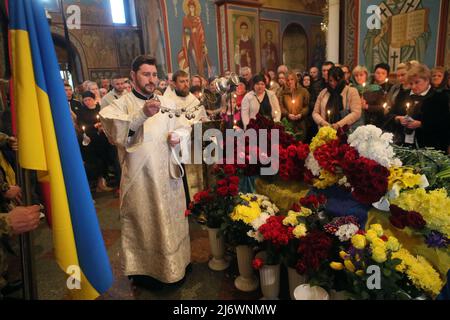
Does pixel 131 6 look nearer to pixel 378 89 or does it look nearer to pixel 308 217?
pixel 378 89

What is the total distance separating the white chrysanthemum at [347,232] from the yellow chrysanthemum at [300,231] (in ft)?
0.75

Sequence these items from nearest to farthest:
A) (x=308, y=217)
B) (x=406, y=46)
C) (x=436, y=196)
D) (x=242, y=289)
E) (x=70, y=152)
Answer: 1. (x=70, y=152)
2. (x=436, y=196)
3. (x=308, y=217)
4. (x=242, y=289)
5. (x=406, y=46)

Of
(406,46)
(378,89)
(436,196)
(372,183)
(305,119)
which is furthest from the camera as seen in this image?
→ (406,46)

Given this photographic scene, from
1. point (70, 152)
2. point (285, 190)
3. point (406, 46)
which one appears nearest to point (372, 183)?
point (285, 190)

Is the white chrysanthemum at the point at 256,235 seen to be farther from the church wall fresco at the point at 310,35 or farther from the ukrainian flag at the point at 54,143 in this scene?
the church wall fresco at the point at 310,35

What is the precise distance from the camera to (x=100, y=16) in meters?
13.7

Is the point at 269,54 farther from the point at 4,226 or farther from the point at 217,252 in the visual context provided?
the point at 4,226

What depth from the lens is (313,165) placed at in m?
2.22

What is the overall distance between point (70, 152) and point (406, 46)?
6173 millimetres

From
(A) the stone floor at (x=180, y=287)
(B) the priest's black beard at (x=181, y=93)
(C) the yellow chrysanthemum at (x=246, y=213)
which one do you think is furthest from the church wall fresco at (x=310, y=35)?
(C) the yellow chrysanthemum at (x=246, y=213)

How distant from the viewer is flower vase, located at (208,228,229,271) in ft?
9.46

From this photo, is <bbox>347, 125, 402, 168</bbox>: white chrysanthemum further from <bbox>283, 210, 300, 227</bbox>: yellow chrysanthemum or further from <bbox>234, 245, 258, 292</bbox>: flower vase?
<bbox>234, 245, 258, 292</bbox>: flower vase

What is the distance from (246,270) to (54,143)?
5.84 feet

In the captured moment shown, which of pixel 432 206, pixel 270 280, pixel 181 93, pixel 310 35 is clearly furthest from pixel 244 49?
pixel 432 206
